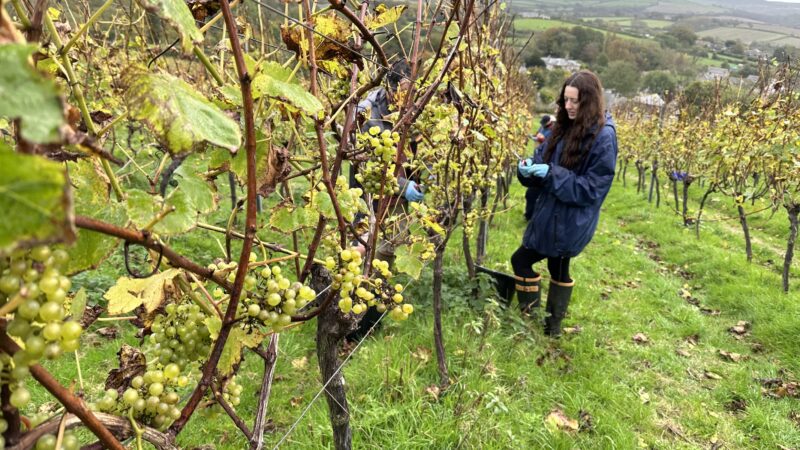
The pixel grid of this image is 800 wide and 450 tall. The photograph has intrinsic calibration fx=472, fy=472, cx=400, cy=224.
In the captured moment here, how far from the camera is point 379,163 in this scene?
1471 mm

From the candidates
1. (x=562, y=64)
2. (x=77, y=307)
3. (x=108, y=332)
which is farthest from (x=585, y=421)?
(x=562, y=64)

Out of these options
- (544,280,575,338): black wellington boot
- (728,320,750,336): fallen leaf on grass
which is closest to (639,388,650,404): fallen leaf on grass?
(544,280,575,338): black wellington boot

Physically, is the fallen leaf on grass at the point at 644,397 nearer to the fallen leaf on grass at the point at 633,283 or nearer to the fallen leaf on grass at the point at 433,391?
the fallen leaf on grass at the point at 433,391

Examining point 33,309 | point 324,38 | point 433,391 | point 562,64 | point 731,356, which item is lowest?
point 731,356

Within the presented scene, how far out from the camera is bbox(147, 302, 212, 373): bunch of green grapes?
87 cm

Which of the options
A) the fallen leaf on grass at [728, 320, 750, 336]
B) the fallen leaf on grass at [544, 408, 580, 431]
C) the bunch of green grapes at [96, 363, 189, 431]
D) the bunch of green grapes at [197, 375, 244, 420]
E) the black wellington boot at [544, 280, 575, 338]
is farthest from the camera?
the fallen leaf on grass at [728, 320, 750, 336]

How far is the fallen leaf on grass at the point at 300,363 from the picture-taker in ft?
11.3

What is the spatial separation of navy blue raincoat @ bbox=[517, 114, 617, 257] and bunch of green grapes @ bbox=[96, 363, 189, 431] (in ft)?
10.9

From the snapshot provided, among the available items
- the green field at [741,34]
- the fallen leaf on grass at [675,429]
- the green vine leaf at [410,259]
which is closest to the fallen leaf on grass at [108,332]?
the green vine leaf at [410,259]

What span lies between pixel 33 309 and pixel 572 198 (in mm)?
3572

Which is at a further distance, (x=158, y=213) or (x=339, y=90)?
(x=339, y=90)

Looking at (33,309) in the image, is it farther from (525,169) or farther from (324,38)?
(525,169)

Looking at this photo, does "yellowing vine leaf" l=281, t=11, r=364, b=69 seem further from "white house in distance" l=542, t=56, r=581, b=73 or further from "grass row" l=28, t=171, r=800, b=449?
"white house in distance" l=542, t=56, r=581, b=73

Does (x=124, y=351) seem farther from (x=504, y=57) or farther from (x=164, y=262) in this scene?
(x=504, y=57)
